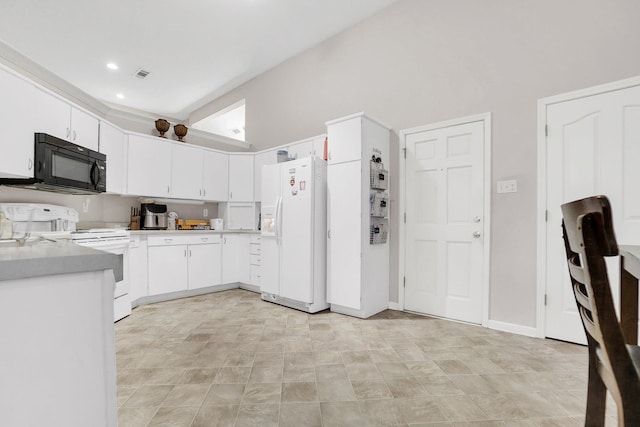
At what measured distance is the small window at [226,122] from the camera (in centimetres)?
630

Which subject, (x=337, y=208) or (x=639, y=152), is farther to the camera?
(x=337, y=208)

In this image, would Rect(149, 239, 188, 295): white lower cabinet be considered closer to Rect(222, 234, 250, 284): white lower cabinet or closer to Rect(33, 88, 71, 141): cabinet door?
Rect(222, 234, 250, 284): white lower cabinet

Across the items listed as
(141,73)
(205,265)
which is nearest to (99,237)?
(205,265)

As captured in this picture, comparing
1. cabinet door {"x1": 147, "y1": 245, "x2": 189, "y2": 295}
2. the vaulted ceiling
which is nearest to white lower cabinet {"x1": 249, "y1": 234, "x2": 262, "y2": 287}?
cabinet door {"x1": 147, "y1": 245, "x2": 189, "y2": 295}

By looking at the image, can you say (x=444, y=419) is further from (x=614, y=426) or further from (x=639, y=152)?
(x=639, y=152)

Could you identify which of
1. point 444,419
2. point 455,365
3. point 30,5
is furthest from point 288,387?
point 30,5

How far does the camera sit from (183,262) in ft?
13.5

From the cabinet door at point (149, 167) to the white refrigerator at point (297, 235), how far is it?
1578mm

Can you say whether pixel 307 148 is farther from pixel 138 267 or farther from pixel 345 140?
pixel 138 267

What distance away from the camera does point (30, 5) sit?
138 inches

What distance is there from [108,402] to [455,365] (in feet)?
7.03

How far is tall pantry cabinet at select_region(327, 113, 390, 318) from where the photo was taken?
328 cm

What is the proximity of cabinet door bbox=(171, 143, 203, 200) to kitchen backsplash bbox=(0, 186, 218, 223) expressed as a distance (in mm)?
450

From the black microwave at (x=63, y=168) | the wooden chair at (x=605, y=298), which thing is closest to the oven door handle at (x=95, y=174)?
the black microwave at (x=63, y=168)
